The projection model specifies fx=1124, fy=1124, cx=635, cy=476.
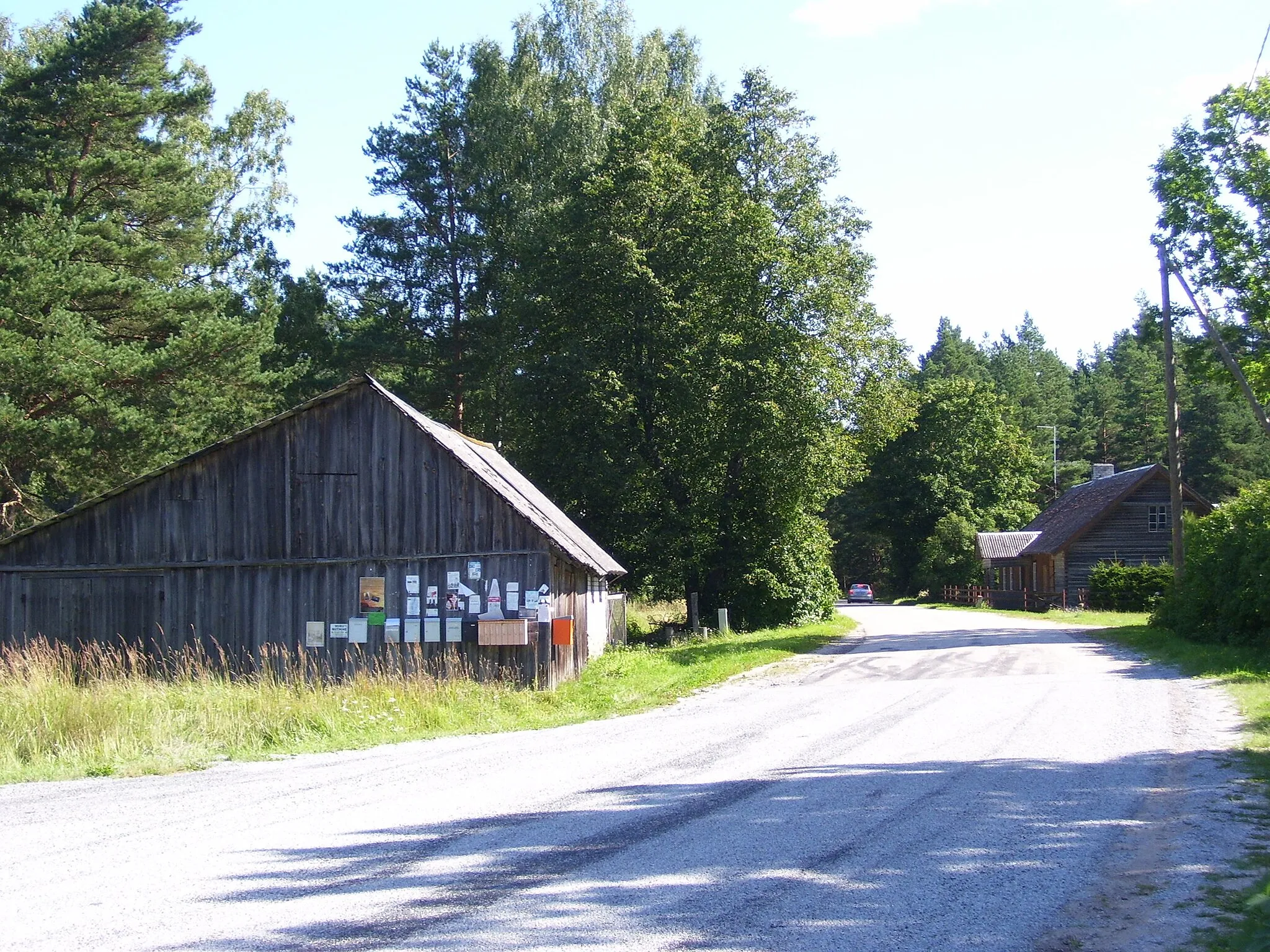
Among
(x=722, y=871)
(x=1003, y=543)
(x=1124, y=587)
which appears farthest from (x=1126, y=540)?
(x=722, y=871)

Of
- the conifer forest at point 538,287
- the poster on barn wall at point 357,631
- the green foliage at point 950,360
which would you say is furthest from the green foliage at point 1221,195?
the green foliage at point 950,360

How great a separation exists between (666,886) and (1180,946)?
9.37 feet

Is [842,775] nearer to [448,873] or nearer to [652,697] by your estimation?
[448,873]

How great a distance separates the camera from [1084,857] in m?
7.55

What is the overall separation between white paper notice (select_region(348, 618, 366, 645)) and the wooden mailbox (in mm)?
2493

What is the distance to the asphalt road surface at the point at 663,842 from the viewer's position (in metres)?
6.18

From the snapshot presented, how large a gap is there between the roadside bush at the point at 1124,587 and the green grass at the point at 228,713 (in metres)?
26.8

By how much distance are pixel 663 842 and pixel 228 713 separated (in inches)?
336

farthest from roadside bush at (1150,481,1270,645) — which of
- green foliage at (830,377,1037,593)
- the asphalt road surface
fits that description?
green foliage at (830,377,1037,593)

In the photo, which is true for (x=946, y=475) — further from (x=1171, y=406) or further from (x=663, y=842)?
(x=663, y=842)

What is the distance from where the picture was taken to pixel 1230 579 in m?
24.3

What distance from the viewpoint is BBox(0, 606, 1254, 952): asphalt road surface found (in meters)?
6.18

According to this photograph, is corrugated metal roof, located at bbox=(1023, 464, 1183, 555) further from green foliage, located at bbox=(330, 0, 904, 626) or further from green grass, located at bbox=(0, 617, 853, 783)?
green grass, located at bbox=(0, 617, 853, 783)

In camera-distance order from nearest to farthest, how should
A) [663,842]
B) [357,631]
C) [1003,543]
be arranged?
[663,842] < [357,631] < [1003,543]
